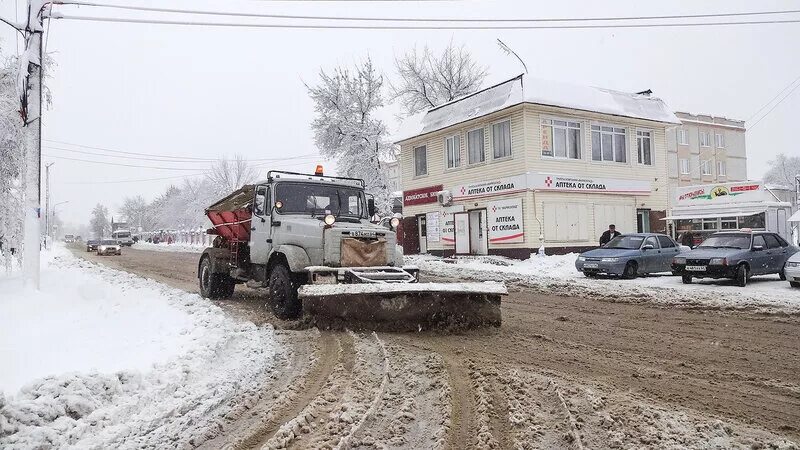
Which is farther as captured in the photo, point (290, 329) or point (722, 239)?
point (722, 239)

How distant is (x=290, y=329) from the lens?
7797 mm

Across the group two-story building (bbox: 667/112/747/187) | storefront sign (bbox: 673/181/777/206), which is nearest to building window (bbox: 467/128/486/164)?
storefront sign (bbox: 673/181/777/206)

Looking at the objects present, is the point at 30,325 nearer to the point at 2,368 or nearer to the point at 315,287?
the point at 2,368

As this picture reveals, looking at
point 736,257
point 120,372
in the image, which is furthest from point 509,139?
point 120,372

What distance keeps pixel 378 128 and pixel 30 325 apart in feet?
98.0

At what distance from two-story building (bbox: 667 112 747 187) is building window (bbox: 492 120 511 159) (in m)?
38.2

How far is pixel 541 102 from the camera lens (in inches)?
830

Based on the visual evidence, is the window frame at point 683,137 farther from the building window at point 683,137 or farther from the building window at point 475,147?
the building window at point 475,147

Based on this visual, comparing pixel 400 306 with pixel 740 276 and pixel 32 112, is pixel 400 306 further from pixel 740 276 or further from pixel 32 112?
pixel 740 276

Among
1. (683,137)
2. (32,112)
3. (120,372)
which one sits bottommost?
(120,372)

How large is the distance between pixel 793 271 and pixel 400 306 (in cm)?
1083

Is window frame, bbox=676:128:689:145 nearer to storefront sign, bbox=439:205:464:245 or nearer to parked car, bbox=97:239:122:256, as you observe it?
storefront sign, bbox=439:205:464:245

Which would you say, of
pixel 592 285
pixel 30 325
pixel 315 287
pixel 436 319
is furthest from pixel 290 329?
pixel 592 285

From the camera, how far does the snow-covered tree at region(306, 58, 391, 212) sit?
115 ft
